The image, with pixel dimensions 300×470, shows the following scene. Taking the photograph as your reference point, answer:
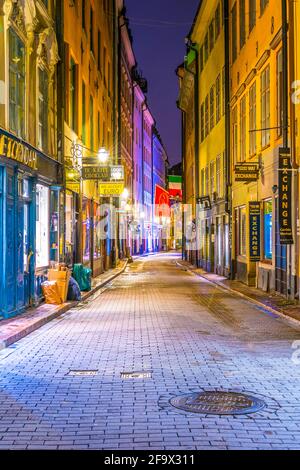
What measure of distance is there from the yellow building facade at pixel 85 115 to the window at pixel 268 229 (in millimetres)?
6643

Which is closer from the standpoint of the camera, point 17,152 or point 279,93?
point 17,152

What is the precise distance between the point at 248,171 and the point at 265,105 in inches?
92.7

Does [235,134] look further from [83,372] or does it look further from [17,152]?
[83,372]

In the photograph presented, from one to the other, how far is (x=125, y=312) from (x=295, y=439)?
1101 cm

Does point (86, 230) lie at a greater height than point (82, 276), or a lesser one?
greater

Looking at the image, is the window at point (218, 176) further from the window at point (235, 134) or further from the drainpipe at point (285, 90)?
the drainpipe at point (285, 90)

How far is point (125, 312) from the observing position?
16.6 metres

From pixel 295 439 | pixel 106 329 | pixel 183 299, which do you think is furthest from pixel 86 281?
pixel 295 439

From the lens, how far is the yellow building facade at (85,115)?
22781 mm

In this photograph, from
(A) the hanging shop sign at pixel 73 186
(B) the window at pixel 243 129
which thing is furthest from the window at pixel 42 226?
(B) the window at pixel 243 129

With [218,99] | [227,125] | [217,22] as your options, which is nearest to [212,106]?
[218,99]

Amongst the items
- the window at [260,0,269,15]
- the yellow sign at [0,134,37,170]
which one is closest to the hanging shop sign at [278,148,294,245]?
the yellow sign at [0,134,37,170]

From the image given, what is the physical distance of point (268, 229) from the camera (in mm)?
22938
